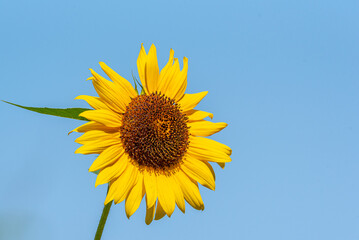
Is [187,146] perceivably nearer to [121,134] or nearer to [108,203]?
[121,134]

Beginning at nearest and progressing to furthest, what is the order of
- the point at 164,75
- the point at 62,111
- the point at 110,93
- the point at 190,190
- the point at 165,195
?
the point at 62,111
the point at 110,93
the point at 165,195
the point at 190,190
the point at 164,75

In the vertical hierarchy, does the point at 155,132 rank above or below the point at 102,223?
above

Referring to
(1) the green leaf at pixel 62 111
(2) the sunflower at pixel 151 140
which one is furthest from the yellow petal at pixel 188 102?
(1) the green leaf at pixel 62 111

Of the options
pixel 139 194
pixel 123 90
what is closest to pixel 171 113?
pixel 123 90

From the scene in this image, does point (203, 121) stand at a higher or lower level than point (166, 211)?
higher

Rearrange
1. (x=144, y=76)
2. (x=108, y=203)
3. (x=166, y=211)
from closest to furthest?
(x=108, y=203) < (x=166, y=211) < (x=144, y=76)

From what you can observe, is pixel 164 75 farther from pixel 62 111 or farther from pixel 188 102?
pixel 62 111

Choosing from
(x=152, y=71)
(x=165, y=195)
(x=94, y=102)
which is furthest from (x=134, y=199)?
(x=152, y=71)
